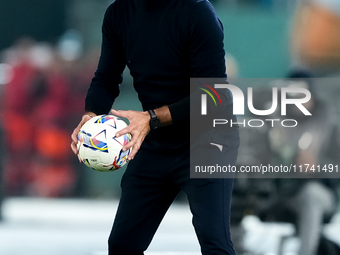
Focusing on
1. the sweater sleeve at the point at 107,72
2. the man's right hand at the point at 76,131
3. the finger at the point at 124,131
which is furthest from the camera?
the sweater sleeve at the point at 107,72

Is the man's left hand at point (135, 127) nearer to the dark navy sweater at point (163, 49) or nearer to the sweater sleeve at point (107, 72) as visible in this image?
the dark navy sweater at point (163, 49)

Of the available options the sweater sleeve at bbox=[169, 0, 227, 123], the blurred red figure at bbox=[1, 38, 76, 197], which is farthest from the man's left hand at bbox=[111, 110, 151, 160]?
the blurred red figure at bbox=[1, 38, 76, 197]

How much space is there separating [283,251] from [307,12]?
→ 3.26 metres

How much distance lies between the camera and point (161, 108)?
2.80 meters

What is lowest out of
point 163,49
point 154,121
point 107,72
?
point 154,121

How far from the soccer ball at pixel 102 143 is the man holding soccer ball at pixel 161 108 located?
0.09 metres

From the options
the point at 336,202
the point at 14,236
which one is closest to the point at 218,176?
the point at 336,202

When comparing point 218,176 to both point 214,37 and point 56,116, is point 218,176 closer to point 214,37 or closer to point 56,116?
point 214,37

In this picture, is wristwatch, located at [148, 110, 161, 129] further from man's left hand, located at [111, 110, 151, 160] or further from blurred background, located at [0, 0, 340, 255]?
blurred background, located at [0, 0, 340, 255]

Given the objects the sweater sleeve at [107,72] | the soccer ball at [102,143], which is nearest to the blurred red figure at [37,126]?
the sweater sleeve at [107,72]

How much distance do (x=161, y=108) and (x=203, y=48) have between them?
36 cm

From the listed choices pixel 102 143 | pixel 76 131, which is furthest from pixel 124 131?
pixel 76 131

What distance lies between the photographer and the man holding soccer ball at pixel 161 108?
2.77 meters

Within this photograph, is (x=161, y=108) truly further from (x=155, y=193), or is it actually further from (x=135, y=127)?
(x=155, y=193)
